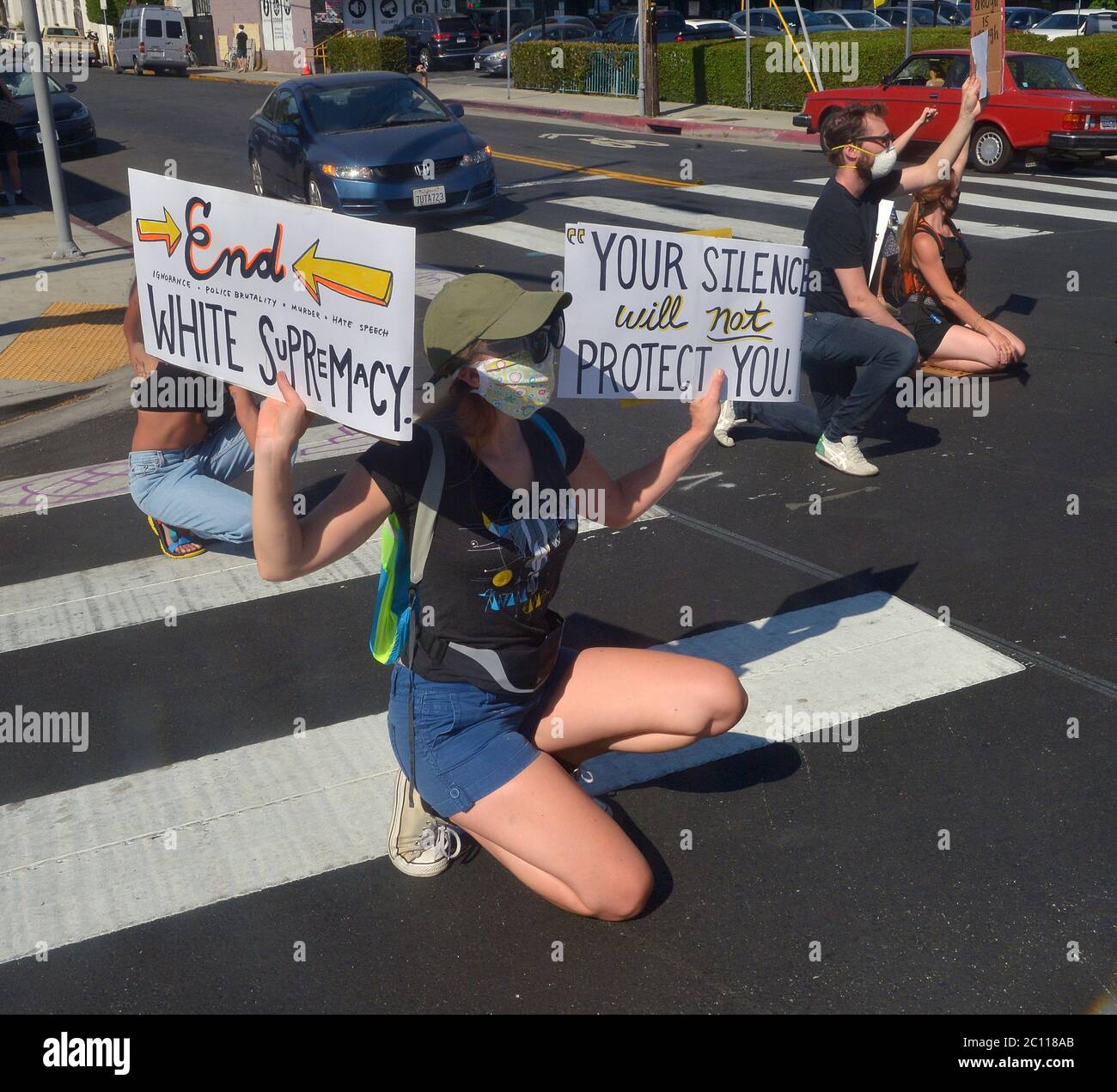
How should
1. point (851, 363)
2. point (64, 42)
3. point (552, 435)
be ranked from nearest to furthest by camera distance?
1. point (552, 435)
2. point (851, 363)
3. point (64, 42)

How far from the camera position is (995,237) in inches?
498

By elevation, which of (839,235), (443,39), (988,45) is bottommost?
(839,235)

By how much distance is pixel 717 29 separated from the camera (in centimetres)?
3153

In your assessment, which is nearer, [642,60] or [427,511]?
[427,511]

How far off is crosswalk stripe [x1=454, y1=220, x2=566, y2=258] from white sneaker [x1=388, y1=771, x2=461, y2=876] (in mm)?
9668

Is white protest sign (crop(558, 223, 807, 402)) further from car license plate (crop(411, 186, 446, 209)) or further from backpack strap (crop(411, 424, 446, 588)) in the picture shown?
car license plate (crop(411, 186, 446, 209))

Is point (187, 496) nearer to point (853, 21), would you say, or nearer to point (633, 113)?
point (633, 113)

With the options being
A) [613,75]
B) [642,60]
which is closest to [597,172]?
[642,60]

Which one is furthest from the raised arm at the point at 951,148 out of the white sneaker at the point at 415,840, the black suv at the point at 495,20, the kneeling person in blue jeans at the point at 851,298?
the black suv at the point at 495,20

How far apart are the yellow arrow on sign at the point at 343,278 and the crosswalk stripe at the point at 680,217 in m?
9.63

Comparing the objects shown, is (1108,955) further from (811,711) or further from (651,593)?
(651,593)

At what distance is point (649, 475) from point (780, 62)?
2471cm

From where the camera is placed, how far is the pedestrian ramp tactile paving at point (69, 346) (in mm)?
9352

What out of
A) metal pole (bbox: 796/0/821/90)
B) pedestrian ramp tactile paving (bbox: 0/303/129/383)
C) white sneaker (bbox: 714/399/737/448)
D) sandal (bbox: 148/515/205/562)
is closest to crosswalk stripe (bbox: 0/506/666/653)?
sandal (bbox: 148/515/205/562)
